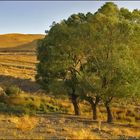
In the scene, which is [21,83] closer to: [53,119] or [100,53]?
[100,53]

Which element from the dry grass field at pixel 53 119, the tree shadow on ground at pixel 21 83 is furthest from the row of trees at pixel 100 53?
the tree shadow on ground at pixel 21 83

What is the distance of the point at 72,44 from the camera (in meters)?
34.0

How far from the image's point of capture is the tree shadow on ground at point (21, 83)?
183 ft

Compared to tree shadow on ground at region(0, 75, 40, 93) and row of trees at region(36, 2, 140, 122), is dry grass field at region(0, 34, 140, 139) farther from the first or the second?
row of trees at region(36, 2, 140, 122)

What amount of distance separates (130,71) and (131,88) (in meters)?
1.18

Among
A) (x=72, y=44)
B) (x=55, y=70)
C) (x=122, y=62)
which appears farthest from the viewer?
(x=55, y=70)

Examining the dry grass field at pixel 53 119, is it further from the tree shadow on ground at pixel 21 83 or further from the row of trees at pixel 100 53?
the row of trees at pixel 100 53

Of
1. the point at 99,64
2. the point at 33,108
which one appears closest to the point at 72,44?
the point at 99,64

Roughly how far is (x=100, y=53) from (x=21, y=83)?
2729 cm

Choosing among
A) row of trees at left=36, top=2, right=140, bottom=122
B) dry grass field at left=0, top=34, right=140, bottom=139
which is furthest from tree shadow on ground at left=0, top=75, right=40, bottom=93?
row of trees at left=36, top=2, right=140, bottom=122

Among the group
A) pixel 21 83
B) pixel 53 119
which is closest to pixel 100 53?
pixel 53 119

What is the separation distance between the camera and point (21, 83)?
193 ft

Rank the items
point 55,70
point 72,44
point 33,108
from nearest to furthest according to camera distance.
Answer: point 72,44 → point 55,70 → point 33,108

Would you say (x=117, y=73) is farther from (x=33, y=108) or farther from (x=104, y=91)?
(x=33, y=108)
